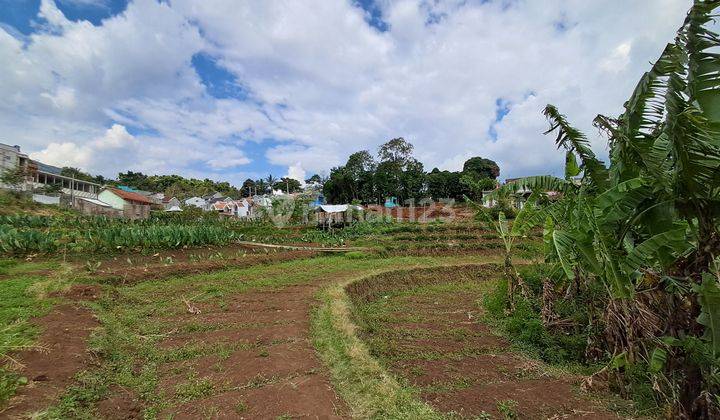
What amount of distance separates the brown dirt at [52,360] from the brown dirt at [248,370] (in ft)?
1.93

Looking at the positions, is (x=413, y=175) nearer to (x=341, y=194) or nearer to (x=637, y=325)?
(x=341, y=194)

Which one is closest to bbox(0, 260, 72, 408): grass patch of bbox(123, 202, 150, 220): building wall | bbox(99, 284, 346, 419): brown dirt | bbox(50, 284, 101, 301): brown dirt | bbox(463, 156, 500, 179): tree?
bbox(50, 284, 101, 301): brown dirt

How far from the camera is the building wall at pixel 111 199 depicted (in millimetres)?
43869

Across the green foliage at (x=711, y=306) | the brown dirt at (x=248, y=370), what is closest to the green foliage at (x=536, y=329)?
the green foliage at (x=711, y=306)

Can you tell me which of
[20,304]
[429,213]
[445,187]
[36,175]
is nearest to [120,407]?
[20,304]

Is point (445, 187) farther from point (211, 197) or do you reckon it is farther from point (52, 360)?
point (52, 360)

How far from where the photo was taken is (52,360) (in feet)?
13.5

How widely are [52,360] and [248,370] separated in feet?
7.40

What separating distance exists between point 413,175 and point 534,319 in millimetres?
42692

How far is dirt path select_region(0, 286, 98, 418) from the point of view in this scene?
3201 millimetres

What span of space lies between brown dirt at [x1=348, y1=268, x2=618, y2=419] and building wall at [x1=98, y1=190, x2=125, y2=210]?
1857 inches

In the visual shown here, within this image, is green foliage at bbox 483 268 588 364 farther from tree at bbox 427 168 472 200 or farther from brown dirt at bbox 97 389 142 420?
tree at bbox 427 168 472 200

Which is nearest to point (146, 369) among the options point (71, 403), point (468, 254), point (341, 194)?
point (71, 403)

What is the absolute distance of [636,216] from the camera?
407 centimetres
